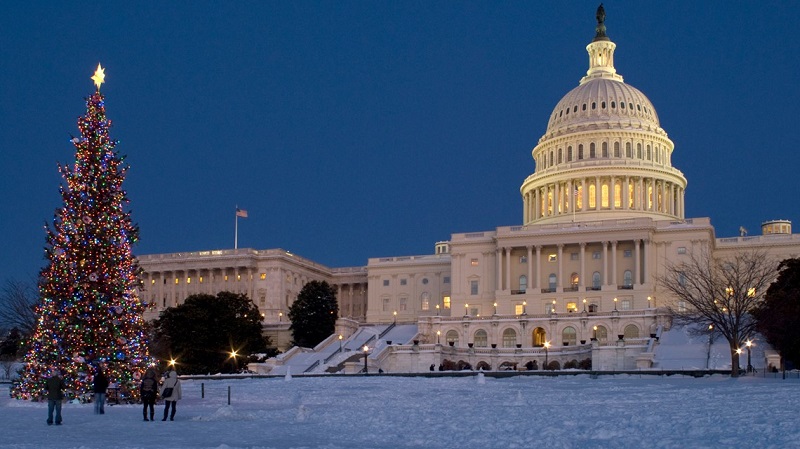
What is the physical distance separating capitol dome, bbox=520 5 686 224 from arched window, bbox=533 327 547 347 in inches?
1191

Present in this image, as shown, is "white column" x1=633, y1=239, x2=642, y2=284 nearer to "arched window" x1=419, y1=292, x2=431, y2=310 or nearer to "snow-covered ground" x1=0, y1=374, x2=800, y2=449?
"arched window" x1=419, y1=292, x2=431, y2=310

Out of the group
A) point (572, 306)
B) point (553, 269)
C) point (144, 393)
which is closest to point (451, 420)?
point (144, 393)

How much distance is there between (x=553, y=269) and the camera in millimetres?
111250

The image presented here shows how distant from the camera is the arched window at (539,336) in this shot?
93.4 metres

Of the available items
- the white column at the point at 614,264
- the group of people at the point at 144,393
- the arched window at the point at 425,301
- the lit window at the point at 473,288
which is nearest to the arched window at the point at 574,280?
the white column at the point at 614,264

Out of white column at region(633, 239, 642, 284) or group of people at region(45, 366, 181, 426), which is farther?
white column at region(633, 239, 642, 284)

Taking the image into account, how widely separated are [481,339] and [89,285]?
206 ft

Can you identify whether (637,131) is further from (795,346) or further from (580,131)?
(795,346)

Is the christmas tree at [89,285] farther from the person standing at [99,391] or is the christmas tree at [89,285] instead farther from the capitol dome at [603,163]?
the capitol dome at [603,163]

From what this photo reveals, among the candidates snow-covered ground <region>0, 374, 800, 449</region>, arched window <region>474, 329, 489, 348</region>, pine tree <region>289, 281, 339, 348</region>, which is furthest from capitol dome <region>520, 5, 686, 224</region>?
snow-covered ground <region>0, 374, 800, 449</region>

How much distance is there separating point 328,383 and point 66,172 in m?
21.7

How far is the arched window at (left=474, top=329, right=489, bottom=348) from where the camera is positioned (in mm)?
95062

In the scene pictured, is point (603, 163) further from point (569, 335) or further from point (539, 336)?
point (569, 335)

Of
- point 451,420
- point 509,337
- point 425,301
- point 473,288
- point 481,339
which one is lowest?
point 451,420
